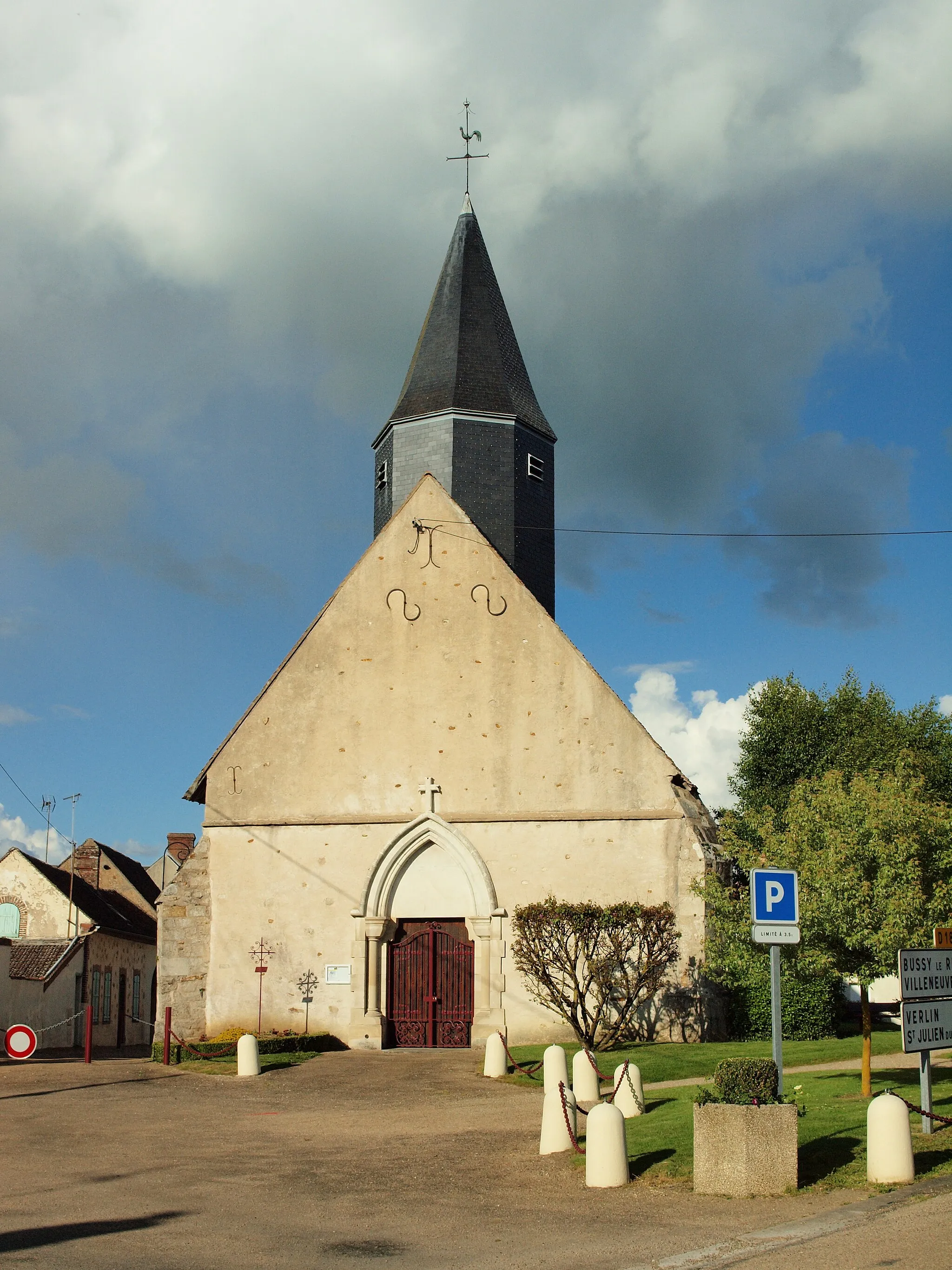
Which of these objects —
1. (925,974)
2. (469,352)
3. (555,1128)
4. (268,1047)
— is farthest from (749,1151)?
(469,352)

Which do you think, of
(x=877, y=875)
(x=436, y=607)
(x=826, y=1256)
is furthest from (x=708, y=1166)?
(x=436, y=607)

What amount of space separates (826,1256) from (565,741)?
49.2 ft

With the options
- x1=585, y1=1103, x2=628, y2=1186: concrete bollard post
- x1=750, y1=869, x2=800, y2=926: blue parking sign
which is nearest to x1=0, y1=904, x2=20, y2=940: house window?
x1=585, y1=1103, x2=628, y2=1186: concrete bollard post

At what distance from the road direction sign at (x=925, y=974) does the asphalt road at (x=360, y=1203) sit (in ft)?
6.79

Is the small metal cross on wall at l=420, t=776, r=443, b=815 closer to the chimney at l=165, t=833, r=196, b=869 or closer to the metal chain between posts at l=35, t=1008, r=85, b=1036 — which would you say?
the metal chain between posts at l=35, t=1008, r=85, b=1036

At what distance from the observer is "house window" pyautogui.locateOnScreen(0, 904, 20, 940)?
35.2m

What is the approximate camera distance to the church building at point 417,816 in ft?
68.8

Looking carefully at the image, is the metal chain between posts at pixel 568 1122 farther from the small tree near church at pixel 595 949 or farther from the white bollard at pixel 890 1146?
the small tree near church at pixel 595 949

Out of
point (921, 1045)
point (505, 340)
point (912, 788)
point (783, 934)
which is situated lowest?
point (921, 1045)

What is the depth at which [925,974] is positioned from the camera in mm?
10195

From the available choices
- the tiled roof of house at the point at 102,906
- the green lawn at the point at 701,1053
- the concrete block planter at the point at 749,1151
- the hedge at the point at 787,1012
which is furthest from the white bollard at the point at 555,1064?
the tiled roof of house at the point at 102,906

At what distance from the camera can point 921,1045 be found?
9.86 m

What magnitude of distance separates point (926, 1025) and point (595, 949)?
8.39m

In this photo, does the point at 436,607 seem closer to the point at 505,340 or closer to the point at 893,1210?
the point at 505,340
